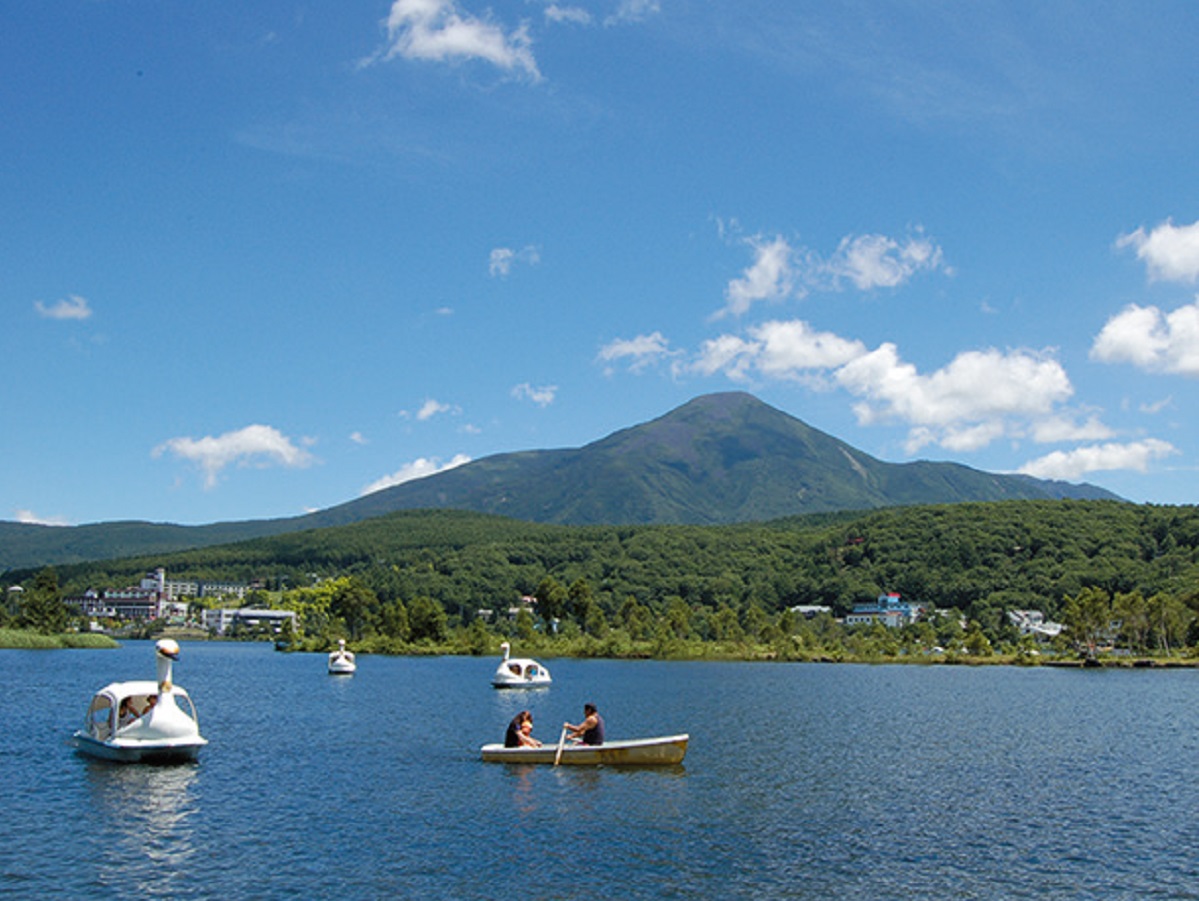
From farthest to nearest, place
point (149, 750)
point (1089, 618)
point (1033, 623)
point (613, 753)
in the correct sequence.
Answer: point (1033, 623) < point (1089, 618) < point (613, 753) < point (149, 750)

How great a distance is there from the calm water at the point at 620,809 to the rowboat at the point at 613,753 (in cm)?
59

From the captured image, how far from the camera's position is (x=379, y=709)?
62.0m

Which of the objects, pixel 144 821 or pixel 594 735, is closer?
pixel 144 821

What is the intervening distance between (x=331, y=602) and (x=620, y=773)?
152 meters

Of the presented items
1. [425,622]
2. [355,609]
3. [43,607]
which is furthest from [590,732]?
[43,607]

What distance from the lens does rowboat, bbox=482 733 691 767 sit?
39250 mm

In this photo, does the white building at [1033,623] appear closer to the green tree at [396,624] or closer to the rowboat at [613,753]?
the green tree at [396,624]

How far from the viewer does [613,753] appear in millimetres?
39500

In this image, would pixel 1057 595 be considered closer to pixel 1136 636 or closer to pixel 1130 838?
pixel 1136 636

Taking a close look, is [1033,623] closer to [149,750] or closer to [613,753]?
[613,753]

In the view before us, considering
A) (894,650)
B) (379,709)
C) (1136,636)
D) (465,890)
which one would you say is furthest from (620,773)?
(1136,636)

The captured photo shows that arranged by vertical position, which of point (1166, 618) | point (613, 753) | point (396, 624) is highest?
point (1166, 618)

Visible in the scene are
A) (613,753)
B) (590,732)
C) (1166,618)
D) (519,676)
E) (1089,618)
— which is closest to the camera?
(613,753)

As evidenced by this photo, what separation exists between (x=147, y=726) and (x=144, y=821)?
952 cm
